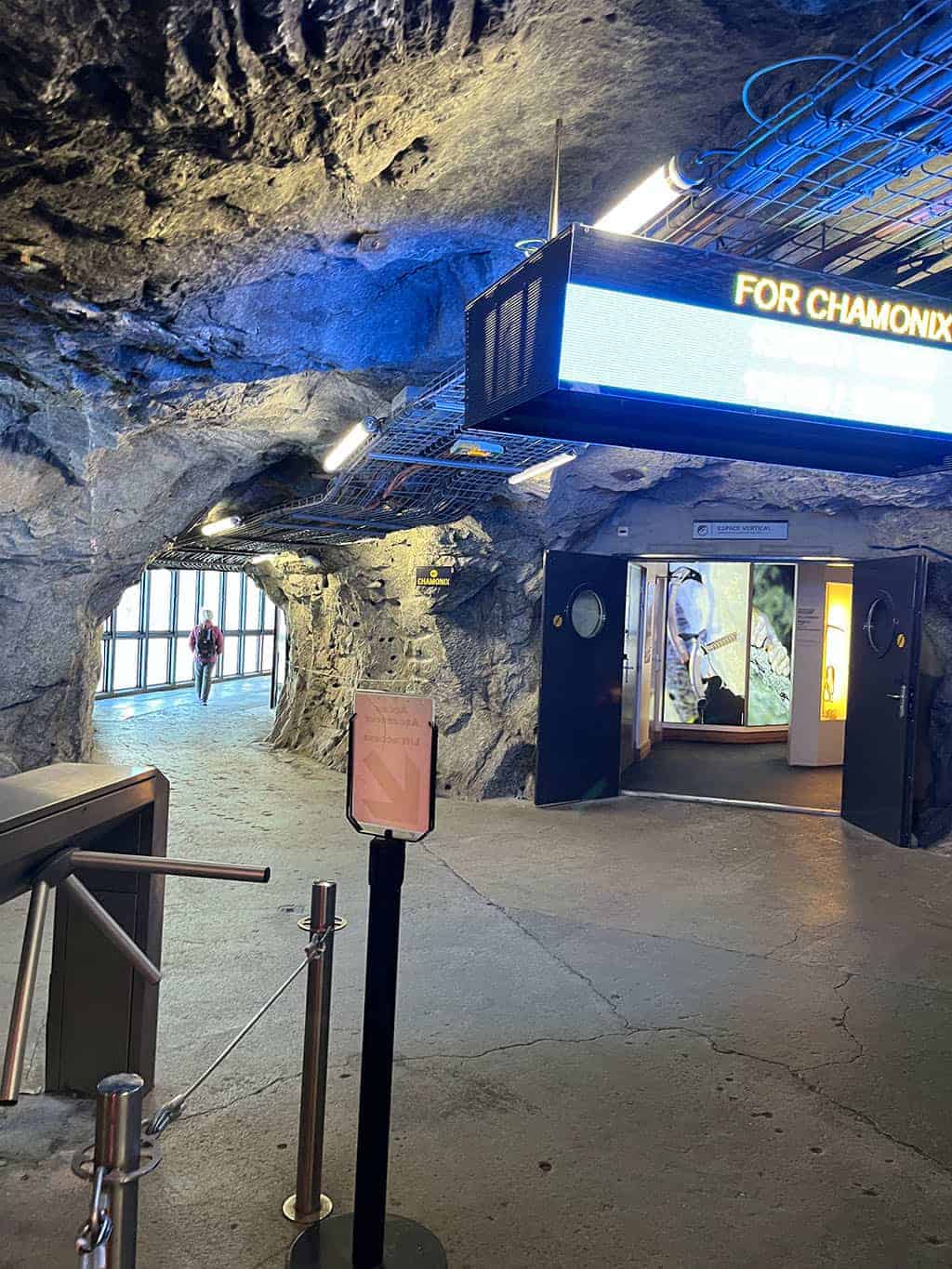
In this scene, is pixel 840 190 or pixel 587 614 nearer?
pixel 840 190

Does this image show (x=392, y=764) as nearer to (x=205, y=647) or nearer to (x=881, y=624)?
(x=881, y=624)

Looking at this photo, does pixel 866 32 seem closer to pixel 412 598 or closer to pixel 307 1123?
pixel 307 1123

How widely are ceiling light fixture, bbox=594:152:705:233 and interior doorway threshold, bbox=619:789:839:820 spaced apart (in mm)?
6537

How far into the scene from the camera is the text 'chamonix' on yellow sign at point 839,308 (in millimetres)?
2605

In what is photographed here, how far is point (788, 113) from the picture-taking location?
2971 mm

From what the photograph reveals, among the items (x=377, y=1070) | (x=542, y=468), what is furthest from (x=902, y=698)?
(x=377, y=1070)

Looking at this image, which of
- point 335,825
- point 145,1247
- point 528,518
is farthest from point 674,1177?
point 528,518

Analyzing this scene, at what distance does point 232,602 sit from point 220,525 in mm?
13894

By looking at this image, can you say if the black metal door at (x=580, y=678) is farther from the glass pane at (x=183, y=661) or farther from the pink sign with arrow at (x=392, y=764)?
the glass pane at (x=183, y=661)

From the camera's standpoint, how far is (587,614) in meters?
8.54

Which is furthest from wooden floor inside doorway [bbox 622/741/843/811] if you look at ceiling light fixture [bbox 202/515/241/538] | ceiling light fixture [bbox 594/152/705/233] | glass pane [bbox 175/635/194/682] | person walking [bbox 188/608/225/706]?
glass pane [bbox 175/635/194/682]

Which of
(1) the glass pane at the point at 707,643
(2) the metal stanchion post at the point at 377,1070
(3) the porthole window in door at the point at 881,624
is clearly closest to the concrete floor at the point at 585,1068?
(2) the metal stanchion post at the point at 377,1070

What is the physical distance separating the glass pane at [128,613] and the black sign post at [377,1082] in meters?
16.5

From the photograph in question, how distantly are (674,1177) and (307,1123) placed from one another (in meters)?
1.21
